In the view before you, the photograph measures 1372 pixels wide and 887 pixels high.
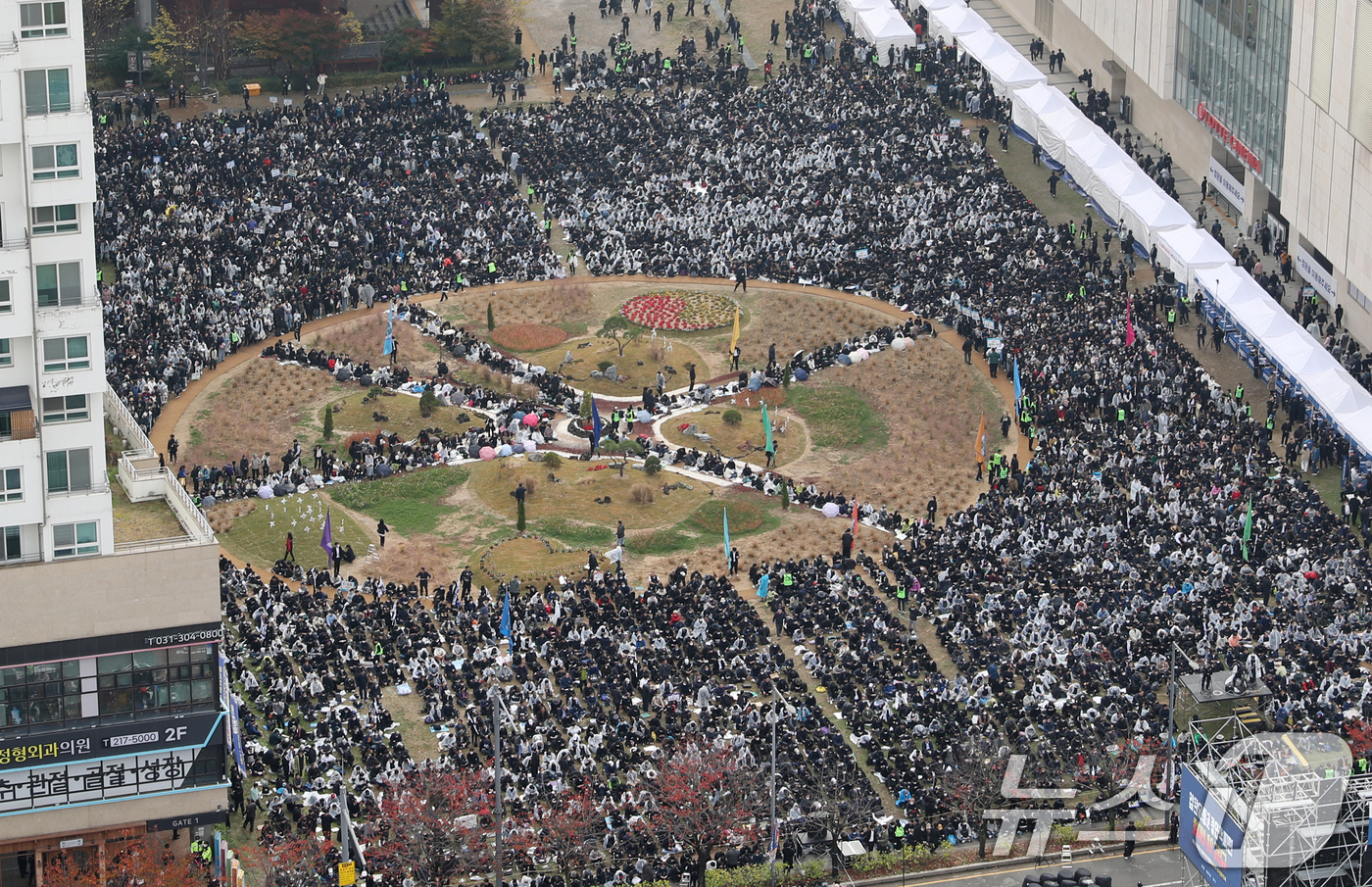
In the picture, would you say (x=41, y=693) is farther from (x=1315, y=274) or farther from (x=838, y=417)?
(x=1315, y=274)

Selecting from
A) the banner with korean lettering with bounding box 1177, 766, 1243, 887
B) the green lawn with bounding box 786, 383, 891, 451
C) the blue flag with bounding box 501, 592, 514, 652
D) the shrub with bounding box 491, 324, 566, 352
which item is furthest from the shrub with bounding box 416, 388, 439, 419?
the banner with korean lettering with bounding box 1177, 766, 1243, 887

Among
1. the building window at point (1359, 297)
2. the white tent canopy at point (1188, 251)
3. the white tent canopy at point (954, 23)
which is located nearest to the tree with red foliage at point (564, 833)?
the building window at point (1359, 297)

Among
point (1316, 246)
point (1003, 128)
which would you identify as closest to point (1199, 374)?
point (1316, 246)

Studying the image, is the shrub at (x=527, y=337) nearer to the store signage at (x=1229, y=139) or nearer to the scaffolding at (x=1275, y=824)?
the store signage at (x=1229, y=139)

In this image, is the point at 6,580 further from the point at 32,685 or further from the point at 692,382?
the point at 692,382

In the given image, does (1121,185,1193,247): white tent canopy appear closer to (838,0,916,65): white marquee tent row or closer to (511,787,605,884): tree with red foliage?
(838,0,916,65): white marquee tent row

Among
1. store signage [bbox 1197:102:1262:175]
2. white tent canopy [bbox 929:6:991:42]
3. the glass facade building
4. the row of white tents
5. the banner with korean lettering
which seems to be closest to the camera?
the banner with korean lettering
